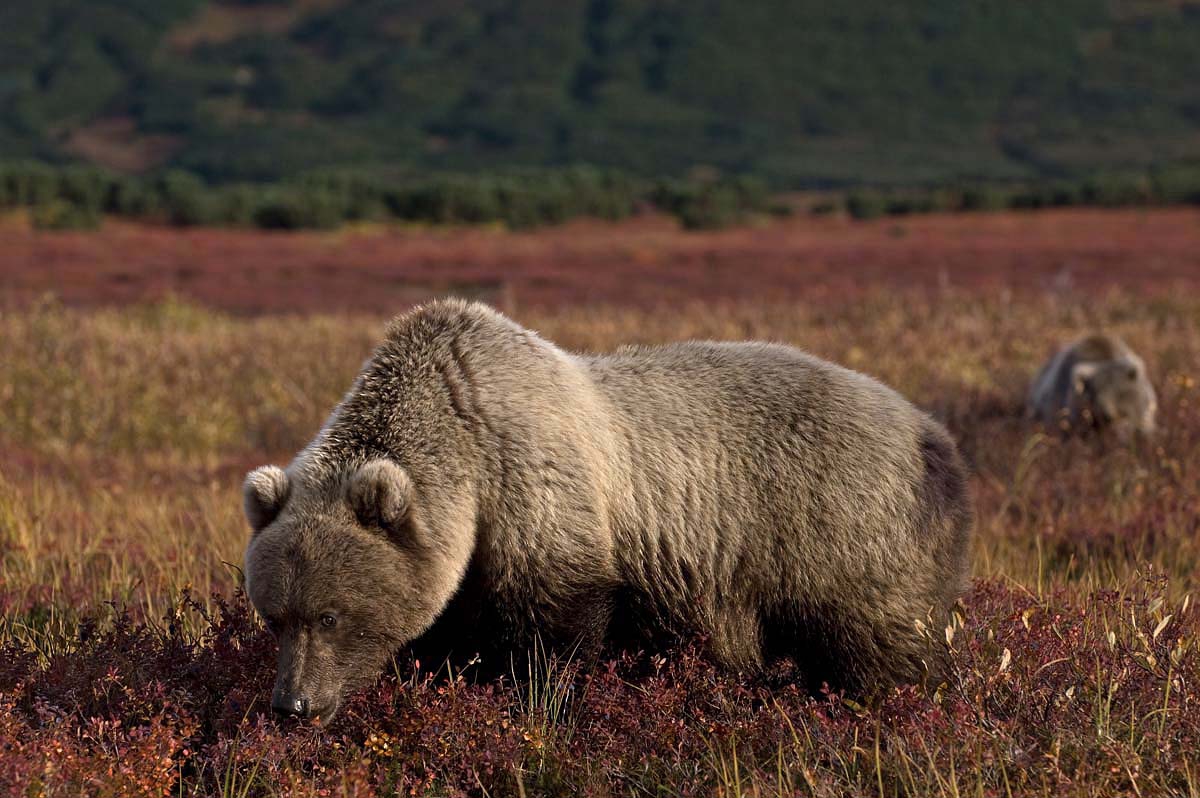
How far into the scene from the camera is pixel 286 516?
436cm

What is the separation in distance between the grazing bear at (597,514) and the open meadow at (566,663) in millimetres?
191

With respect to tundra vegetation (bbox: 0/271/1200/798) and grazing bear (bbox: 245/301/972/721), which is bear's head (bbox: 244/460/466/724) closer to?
grazing bear (bbox: 245/301/972/721)

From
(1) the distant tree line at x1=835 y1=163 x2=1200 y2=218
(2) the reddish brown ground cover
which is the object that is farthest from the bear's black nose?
(1) the distant tree line at x1=835 y1=163 x2=1200 y2=218

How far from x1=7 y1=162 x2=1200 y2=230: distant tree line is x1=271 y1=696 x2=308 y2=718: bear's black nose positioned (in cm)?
4117

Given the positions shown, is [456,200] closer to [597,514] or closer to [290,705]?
[597,514]

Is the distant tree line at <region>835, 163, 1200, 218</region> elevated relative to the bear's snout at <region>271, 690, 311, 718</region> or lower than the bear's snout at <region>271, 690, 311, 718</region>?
lower

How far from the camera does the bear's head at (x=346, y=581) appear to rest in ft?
13.7

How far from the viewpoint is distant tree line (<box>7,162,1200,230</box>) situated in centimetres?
4822

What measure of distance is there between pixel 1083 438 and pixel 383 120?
647 ft

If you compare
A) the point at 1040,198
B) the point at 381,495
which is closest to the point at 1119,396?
the point at 381,495

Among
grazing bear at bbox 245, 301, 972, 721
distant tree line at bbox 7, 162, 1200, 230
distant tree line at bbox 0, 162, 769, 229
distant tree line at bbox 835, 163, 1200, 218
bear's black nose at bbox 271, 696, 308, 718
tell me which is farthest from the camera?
distant tree line at bbox 835, 163, 1200, 218

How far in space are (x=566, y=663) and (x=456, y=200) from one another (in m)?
48.8

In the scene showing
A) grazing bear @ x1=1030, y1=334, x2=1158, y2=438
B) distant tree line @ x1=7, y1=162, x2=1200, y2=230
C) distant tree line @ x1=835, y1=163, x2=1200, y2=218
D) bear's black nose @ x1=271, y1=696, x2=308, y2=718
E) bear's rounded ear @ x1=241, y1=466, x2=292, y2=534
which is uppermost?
bear's rounded ear @ x1=241, y1=466, x2=292, y2=534

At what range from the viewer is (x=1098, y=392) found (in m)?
9.91
